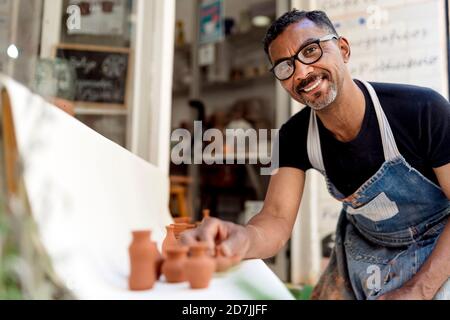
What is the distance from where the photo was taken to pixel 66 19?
1.03 meters

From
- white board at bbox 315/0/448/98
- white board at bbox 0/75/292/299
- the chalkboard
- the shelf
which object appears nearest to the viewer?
white board at bbox 0/75/292/299

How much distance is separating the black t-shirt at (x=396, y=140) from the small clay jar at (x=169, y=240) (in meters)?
0.49

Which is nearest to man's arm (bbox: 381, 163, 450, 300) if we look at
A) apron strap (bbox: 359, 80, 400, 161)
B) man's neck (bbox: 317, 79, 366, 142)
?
apron strap (bbox: 359, 80, 400, 161)

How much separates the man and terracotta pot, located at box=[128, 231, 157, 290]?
21 centimetres

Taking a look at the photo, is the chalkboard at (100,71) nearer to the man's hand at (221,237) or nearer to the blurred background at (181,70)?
the blurred background at (181,70)

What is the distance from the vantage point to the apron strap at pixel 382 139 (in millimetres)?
1029

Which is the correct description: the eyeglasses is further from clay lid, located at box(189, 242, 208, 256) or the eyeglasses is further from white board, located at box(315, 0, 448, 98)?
white board, located at box(315, 0, 448, 98)

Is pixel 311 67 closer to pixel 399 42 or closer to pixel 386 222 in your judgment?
pixel 386 222

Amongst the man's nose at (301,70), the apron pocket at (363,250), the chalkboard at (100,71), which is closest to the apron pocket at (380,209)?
the apron pocket at (363,250)

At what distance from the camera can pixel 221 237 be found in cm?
76

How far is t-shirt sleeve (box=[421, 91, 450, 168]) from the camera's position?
965 mm

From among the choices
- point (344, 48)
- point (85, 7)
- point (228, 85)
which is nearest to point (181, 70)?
point (228, 85)
